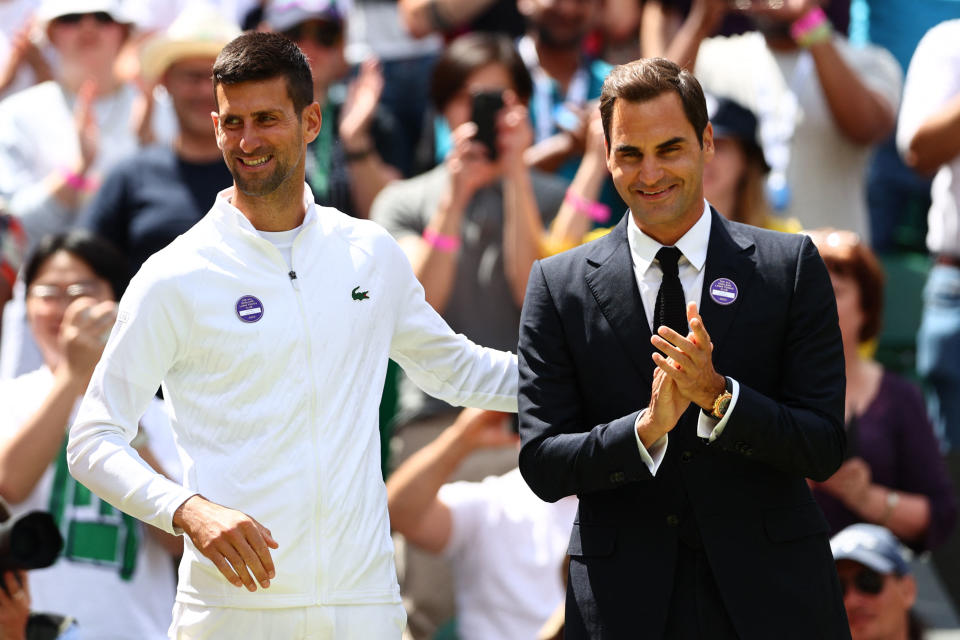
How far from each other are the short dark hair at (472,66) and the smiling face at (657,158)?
3257 mm

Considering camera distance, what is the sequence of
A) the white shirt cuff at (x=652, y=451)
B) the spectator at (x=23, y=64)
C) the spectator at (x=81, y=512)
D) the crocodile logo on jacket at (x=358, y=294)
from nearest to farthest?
the white shirt cuff at (x=652, y=451) → the crocodile logo on jacket at (x=358, y=294) → the spectator at (x=81, y=512) → the spectator at (x=23, y=64)

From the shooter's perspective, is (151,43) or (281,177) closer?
(281,177)

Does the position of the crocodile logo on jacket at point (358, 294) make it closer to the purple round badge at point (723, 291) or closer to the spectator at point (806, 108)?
the purple round badge at point (723, 291)

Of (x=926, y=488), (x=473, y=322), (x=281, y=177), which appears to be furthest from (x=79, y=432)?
(x=926, y=488)

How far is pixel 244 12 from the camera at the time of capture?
8.09 metres

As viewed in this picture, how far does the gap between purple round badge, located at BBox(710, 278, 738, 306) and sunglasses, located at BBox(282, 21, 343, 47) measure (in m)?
4.12

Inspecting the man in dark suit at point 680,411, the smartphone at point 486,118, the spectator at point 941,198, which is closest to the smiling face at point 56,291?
the smartphone at point 486,118

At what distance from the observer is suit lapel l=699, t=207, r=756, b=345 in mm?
3486

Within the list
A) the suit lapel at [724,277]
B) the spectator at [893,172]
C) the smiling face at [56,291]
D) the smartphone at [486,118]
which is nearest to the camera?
the suit lapel at [724,277]

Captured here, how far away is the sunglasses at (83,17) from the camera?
790 cm

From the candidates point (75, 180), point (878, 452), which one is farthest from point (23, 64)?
point (878, 452)

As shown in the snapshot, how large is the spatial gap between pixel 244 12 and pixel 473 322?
276cm

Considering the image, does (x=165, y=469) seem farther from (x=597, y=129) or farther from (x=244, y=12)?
(x=244, y=12)

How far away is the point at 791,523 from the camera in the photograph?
11.3ft
